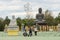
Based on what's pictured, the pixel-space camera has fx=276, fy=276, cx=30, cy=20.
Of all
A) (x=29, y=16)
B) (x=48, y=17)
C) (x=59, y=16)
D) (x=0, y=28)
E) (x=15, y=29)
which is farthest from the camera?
(x=59, y=16)

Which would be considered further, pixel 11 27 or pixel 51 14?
pixel 51 14

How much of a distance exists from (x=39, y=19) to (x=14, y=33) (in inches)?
1037

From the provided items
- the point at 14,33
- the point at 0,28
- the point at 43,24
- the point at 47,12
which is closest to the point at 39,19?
the point at 43,24

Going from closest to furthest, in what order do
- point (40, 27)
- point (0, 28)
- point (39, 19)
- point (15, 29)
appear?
point (15, 29)
point (40, 27)
point (39, 19)
point (0, 28)

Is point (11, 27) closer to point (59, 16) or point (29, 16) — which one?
point (29, 16)

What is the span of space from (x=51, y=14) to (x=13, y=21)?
206 feet

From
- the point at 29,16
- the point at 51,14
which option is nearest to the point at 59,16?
the point at 51,14

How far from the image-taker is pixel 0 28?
6731 cm

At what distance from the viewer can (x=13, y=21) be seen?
105 feet

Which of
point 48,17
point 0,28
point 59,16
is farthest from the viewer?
point 59,16

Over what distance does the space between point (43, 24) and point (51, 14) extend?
4003cm

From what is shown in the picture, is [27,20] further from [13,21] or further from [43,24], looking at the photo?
[13,21]

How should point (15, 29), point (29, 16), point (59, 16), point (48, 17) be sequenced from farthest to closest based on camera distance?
1. point (59, 16)
2. point (48, 17)
3. point (29, 16)
4. point (15, 29)

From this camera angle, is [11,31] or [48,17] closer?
[11,31]
